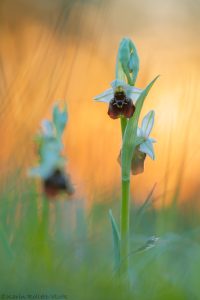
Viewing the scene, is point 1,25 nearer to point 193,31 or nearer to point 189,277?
point 193,31

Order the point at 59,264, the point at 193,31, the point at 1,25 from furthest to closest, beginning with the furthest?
the point at 193,31 → the point at 1,25 → the point at 59,264

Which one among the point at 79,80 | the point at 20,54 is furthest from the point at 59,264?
the point at 79,80

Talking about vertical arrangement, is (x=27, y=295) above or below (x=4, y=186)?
below

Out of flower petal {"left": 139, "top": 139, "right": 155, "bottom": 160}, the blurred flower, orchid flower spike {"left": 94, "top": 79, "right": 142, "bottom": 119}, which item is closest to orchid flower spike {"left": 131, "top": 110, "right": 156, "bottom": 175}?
flower petal {"left": 139, "top": 139, "right": 155, "bottom": 160}

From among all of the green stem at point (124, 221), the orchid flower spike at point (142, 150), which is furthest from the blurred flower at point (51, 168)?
the orchid flower spike at point (142, 150)

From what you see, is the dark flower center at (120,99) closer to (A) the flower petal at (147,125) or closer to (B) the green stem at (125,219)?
(A) the flower petal at (147,125)

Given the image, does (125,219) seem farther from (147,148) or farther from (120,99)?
(120,99)
